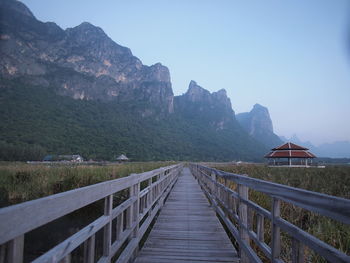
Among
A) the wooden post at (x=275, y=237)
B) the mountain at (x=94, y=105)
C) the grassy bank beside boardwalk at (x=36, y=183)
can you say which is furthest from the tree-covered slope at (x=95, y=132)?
the wooden post at (x=275, y=237)

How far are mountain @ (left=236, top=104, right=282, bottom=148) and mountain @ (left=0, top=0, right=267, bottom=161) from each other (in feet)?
127

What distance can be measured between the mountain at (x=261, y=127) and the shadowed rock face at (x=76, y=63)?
244 feet

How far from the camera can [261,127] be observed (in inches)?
6806

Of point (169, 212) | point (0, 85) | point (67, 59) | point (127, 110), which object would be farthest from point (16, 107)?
point (169, 212)

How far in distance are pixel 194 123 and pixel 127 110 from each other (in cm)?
3293

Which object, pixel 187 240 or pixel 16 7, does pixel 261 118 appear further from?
pixel 187 240

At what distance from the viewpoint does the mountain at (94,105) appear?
185ft

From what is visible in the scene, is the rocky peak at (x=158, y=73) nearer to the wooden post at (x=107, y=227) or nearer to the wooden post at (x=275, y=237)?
the wooden post at (x=107, y=227)

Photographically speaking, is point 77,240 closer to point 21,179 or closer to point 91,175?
point 91,175

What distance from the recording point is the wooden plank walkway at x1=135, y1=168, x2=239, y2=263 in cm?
318

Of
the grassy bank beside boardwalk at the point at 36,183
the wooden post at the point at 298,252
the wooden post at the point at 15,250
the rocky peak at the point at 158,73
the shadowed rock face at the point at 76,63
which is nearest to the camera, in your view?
the wooden post at the point at 15,250

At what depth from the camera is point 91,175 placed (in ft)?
31.7

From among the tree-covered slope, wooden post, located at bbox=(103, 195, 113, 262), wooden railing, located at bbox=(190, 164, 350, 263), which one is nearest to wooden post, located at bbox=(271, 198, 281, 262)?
wooden railing, located at bbox=(190, 164, 350, 263)

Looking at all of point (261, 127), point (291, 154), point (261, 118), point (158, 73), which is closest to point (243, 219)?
point (291, 154)
